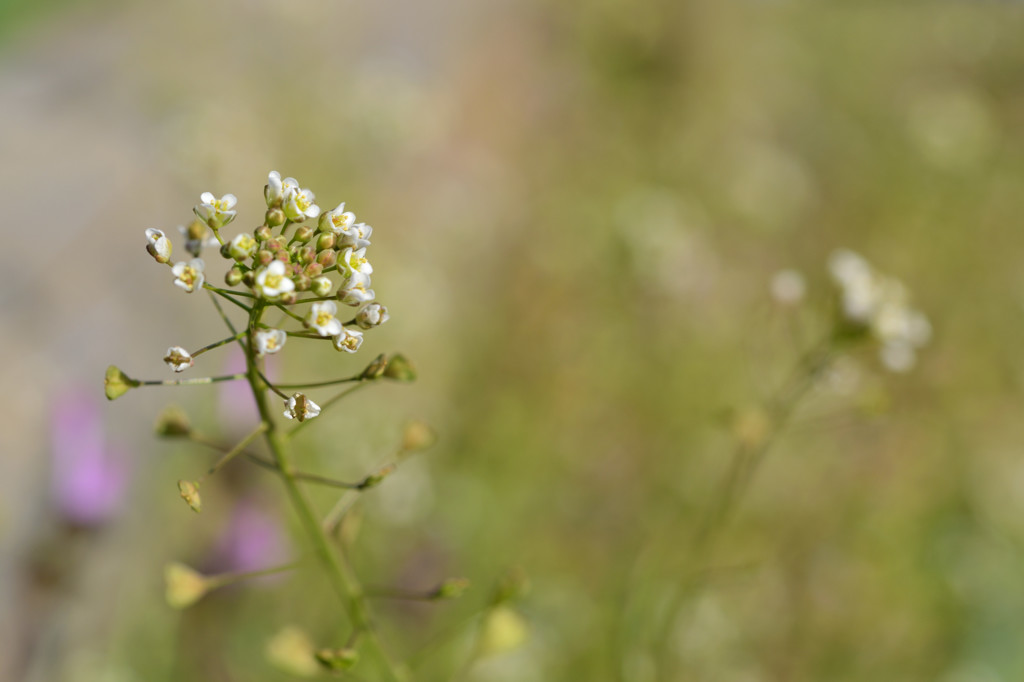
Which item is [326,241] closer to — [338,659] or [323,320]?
[323,320]

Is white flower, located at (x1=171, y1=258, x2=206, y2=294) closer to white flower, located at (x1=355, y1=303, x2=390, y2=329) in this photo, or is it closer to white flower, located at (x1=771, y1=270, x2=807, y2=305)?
white flower, located at (x1=355, y1=303, x2=390, y2=329)

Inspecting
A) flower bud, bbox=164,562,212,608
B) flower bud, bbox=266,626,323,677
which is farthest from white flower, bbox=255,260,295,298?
flower bud, bbox=266,626,323,677

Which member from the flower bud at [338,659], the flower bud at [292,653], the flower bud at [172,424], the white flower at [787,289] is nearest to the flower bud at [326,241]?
the flower bud at [172,424]

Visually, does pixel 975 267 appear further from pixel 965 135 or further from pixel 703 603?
pixel 703 603

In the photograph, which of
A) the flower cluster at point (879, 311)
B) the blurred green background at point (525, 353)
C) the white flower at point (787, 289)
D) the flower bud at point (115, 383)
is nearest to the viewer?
the flower bud at point (115, 383)

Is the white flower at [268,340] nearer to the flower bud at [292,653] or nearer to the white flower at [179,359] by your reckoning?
the white flower at [179,359]

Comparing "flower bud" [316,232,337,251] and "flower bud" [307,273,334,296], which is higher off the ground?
"flower bud" [316,232,337,251]
